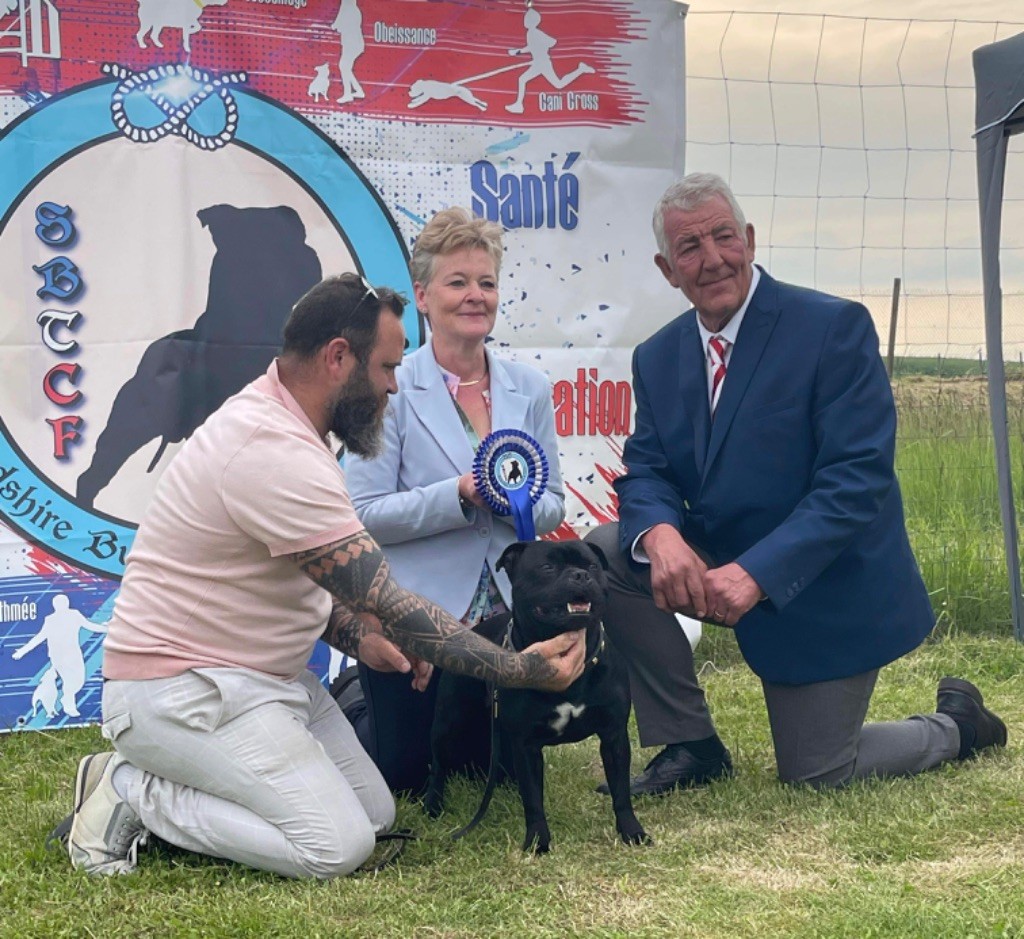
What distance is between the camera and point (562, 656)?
2961 millimetres

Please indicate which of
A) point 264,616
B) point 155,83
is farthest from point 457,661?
point 155,83

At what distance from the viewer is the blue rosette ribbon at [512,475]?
3381 millimetres

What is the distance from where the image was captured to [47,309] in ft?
14.6

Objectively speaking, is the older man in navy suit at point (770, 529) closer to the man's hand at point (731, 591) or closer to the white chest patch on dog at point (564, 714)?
the man's hand at point (731, 591)

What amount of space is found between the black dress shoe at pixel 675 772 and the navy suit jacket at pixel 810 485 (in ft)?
1.10

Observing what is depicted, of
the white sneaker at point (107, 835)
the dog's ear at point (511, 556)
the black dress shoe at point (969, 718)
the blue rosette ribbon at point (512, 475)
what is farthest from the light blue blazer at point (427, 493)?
the black dress shoe at point (969, 718)

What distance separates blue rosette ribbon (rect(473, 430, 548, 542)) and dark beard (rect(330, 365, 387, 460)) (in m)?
0.42

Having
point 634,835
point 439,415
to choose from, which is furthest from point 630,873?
point 439,415

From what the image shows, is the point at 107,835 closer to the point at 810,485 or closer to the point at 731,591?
the point at 731,591

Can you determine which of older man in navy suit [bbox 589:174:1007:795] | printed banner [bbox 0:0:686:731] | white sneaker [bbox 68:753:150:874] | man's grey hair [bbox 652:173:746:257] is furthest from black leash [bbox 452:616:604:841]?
printed banner [bbox 0:0:686:731]

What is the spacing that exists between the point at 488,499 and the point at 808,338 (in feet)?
3.20

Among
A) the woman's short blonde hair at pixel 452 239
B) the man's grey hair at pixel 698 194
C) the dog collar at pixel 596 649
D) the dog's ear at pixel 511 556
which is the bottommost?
the dog collar at pixel 596 649

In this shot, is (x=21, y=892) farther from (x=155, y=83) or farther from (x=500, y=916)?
(x=155, y=83)

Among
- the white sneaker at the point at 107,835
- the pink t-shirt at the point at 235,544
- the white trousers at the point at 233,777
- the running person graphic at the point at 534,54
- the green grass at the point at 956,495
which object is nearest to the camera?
the pink t-shirt at the point at 235,544
